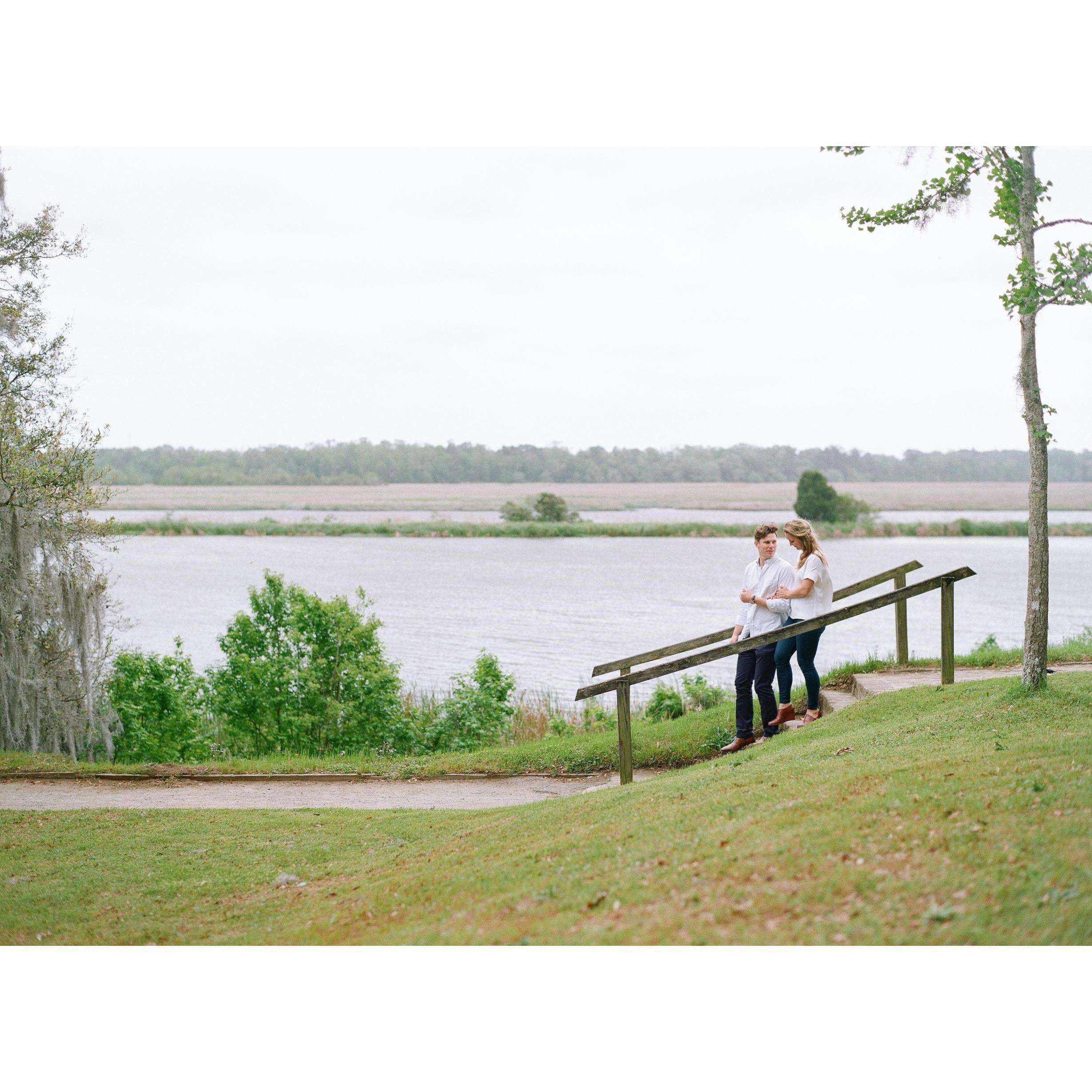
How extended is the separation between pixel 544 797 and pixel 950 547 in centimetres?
3595

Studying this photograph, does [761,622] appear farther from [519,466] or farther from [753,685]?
[519,466]

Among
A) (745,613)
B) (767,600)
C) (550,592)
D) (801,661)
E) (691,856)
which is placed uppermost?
(767,600)

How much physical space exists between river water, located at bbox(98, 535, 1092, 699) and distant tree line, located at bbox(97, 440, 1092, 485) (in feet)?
13.7

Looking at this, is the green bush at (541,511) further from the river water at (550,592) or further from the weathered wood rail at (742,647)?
the weathered wood rail at (742,647)

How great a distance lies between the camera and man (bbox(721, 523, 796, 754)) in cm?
752

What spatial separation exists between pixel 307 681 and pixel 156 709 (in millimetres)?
2093

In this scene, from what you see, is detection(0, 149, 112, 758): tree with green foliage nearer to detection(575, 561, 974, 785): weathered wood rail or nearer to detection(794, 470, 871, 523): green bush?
detection(575, 561, 974, 785): weathered wood rail

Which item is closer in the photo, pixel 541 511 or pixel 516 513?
pixel 541 511

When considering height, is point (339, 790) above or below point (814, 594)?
below

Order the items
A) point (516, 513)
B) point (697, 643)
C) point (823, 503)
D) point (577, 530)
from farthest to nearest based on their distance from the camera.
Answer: point (516, 513)
point (577, 530)
point (823, 503)
point (697, 643)

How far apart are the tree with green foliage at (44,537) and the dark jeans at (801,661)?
7787 mm

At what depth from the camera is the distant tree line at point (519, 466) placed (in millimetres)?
48625

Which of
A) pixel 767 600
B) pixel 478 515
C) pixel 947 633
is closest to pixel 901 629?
pixel 947 633

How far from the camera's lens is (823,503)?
44719mm
